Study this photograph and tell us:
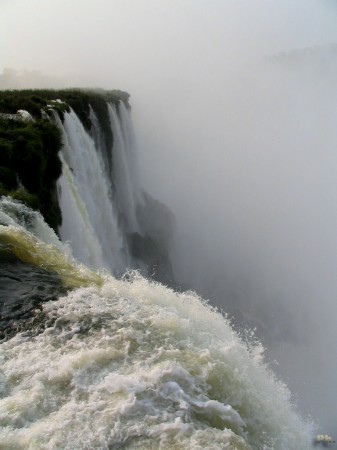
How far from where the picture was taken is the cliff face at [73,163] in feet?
46.5

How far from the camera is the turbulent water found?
4945mm

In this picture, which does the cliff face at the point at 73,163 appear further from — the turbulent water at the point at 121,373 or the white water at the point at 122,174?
the turbulent water at the point at 121,373

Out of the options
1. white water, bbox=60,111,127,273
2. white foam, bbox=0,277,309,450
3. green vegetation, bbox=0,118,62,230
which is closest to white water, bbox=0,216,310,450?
white foam, bbox=0,277,309,450

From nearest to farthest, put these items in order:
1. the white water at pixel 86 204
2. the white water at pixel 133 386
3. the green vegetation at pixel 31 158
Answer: the white water at pixel 133 386
the green vegetation at pixel 31 158
the white water at pixel 86 204

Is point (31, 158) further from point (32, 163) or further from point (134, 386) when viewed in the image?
point (134, 386)

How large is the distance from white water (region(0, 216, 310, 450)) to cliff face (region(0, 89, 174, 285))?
6426mm

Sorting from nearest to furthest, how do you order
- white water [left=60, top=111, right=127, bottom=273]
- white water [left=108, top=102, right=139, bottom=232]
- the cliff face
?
the cliff face → white water [left=60, top=111, right=127, bottom=273] → white water [left=108, top=102, right=139, bottom=232]

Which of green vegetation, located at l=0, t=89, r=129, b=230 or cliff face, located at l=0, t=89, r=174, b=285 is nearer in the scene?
green vegetation, located at l=0, t=89, r=129, b=230

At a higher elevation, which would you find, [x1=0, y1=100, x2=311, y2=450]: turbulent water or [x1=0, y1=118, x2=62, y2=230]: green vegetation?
[x1=0, y1=118, x2=62, y2=230]: green vegetation

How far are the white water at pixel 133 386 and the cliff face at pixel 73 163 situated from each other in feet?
21.1

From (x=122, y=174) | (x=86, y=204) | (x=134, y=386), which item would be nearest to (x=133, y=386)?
(x=134, y=386)

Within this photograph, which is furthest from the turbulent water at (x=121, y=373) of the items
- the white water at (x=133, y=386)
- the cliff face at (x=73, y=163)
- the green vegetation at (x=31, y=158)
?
the cliff face at (x=73, y=163)

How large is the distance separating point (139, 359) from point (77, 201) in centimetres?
1184

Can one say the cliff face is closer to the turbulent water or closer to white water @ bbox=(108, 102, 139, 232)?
white water @ bbox=(108, 102, 139, 232)
